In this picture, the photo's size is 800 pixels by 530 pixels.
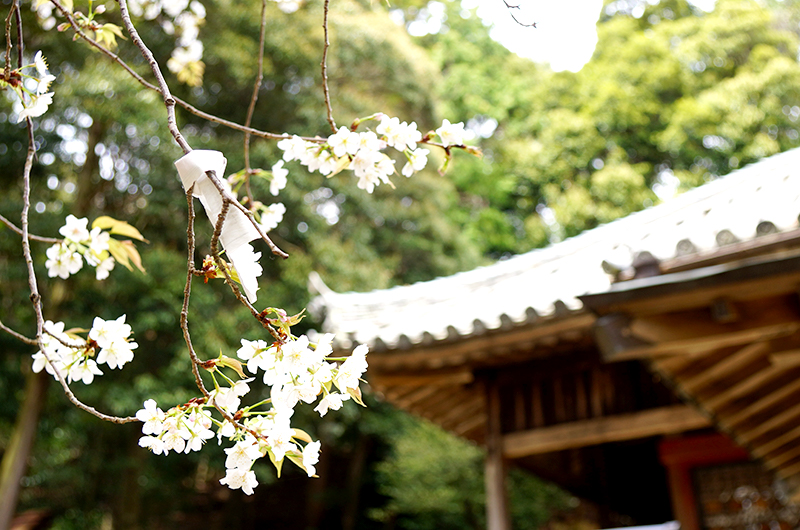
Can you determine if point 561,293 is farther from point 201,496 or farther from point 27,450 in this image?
point 201,496

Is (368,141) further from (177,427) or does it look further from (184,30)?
(184,30)

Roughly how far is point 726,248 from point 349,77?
635 centimetres

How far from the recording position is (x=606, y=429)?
2998mm

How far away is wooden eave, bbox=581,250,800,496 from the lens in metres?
1.59

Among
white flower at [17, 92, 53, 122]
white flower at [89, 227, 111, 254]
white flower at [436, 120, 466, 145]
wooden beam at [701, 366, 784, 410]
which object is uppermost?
wooden beam at [701, 366, 784, 410]

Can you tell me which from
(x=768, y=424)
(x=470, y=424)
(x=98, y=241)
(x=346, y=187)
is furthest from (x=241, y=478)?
(x=346, y=187)

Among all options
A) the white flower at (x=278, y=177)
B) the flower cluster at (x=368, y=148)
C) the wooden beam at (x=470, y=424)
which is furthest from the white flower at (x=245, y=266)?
the wooden beam at (x=470, y=424)

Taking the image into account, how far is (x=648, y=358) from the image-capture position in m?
1.82

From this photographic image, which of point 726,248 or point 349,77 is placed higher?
point 349,77

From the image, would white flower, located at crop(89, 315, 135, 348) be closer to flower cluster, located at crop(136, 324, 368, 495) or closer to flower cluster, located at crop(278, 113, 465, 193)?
flower cluster, located at crop(136, 324, 368, 495)

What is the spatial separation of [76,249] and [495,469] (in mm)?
2411

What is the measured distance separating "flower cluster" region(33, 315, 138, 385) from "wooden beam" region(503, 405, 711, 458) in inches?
96.6

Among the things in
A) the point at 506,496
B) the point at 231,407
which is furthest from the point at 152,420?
the point at 506,496

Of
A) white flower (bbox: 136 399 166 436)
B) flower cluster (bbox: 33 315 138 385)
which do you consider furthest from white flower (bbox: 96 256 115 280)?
white flower (bbox: 136 399 166 436)
